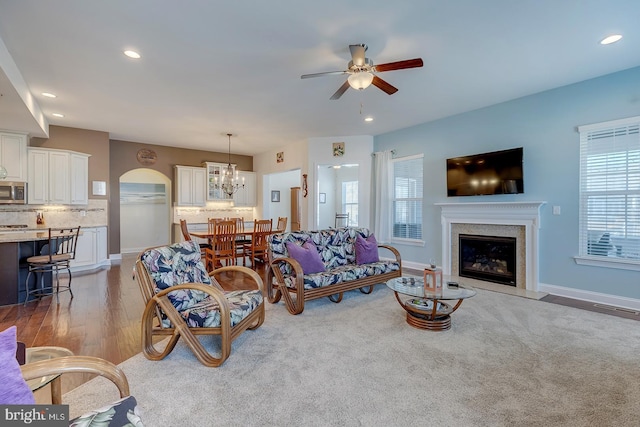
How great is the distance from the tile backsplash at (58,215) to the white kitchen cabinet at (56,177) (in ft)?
0.87

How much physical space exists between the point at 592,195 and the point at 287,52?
13.6ft

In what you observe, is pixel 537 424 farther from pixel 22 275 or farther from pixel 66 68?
pixel 22 275

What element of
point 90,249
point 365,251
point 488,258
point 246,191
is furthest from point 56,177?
point 488,258

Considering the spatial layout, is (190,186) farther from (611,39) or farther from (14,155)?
(611,39)

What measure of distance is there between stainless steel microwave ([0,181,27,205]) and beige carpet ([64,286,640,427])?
193 inches

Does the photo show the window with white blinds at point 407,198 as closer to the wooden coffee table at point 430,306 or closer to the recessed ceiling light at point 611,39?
the wooden coffee table at point 430,306

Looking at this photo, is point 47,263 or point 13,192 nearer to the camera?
point 47,263

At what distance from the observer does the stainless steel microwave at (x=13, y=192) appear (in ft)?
16.9

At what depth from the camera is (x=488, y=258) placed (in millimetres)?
4984


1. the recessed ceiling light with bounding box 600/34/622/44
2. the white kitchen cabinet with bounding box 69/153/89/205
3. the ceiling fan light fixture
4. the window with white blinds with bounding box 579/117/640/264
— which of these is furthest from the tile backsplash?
the window with white blinds with bounding box 579/117/640/264

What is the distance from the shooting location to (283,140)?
708 centimetres

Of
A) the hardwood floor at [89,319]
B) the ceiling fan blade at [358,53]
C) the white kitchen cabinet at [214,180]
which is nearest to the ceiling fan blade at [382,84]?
the ceiling fan blade at [358,53]

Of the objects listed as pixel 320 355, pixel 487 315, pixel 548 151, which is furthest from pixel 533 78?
pixel 320 355

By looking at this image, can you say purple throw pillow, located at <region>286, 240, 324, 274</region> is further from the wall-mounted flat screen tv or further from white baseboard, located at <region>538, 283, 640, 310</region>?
white baseboard, located at <region>538, 283, 640, 310</region>
